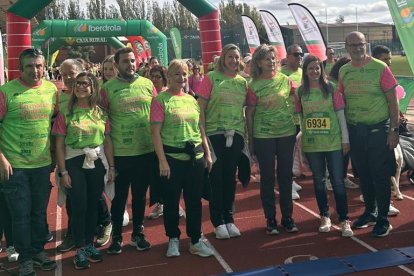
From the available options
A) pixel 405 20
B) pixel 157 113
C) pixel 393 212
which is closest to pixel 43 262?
pixel 157 113

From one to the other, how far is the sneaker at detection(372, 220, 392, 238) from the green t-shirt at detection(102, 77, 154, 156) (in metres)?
2.45

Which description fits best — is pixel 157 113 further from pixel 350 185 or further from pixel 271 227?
pixel 350 185

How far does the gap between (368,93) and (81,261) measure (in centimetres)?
314

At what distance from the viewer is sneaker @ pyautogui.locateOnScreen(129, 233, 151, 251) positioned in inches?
188

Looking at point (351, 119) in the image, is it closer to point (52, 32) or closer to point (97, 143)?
point (97, 143)

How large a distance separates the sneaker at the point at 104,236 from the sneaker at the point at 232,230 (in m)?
1.26

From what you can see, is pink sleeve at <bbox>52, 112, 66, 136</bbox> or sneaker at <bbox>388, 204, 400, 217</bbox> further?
sneaker at <bbox>388, 204, 400, 217</bbox>

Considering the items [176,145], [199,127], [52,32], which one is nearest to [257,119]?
[199,127]

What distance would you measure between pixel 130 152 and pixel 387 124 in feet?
8.28

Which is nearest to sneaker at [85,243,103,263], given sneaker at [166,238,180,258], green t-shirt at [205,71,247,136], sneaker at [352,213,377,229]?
sneaker at [166,238,180,258]

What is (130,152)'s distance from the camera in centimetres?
450

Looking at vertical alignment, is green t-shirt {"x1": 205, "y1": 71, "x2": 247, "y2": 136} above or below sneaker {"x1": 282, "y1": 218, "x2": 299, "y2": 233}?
above

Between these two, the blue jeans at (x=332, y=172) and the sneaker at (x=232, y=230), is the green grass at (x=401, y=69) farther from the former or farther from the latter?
the sneaker at (x=232, y=230)

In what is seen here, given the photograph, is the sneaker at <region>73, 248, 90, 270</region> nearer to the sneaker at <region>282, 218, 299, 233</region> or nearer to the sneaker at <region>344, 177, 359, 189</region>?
the sneaker at <region>282, 218, 299, 233</region>
